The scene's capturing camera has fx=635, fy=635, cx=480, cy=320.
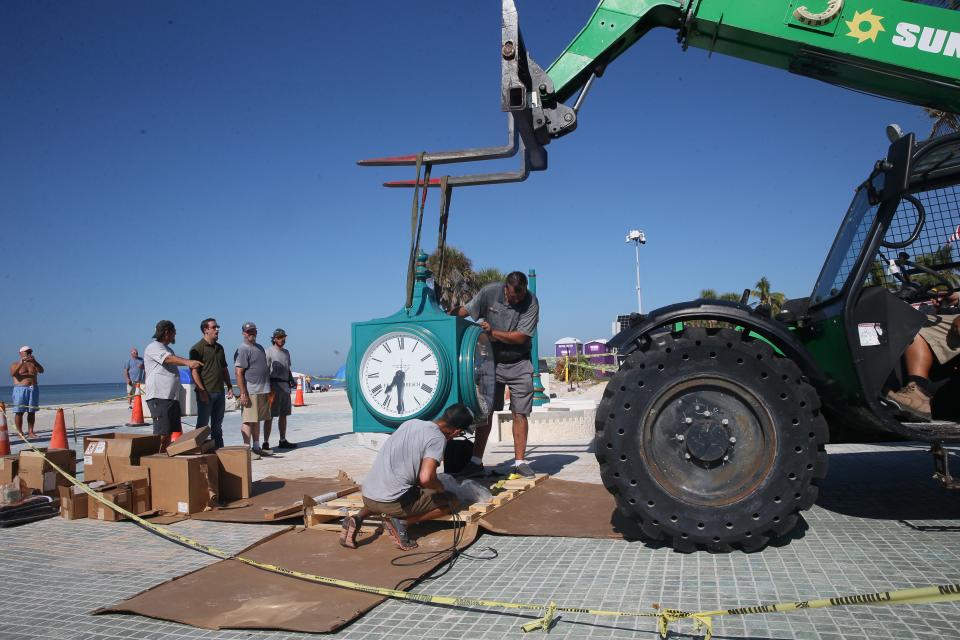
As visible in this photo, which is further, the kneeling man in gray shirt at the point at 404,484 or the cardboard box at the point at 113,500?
the cardboard box at the point at 113,500

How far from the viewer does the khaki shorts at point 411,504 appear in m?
4.06

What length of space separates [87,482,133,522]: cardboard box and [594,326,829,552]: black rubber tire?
377cm

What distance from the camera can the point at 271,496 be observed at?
564cm

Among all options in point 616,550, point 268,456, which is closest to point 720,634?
point 616,550

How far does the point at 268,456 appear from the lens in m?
8.44

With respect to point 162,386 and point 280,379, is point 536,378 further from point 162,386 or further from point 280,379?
point 162,386

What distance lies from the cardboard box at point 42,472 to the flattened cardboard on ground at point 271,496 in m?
1.51

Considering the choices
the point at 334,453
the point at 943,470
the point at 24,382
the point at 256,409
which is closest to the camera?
the point at 943,470

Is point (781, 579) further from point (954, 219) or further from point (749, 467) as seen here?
point (954, 219)

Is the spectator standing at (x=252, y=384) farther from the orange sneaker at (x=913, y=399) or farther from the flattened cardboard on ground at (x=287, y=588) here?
the orange sneaker at (x=913, y=399)

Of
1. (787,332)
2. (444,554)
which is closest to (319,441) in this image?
(444,554)

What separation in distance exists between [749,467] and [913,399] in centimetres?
138

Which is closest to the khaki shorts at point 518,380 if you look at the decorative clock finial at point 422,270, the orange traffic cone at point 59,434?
the decorative clock finial at point 422,270

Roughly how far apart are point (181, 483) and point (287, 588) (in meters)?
2.26
